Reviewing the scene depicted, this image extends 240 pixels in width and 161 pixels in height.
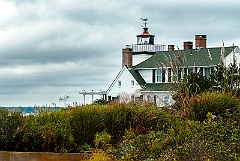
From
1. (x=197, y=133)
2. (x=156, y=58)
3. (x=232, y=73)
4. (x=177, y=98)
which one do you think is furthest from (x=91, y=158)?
(x=156, y=58)

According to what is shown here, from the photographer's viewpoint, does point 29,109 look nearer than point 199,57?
Yes

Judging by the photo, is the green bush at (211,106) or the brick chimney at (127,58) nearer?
the green bush at (211,106)

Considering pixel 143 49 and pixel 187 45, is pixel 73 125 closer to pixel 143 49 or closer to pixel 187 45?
pixel 187 45

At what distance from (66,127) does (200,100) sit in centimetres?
352

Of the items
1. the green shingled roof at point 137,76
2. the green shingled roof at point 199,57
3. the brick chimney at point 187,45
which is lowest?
the green shingled roof at point 137,76

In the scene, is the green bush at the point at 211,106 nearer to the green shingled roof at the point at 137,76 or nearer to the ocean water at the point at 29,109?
the ocean water at the point at 29,109

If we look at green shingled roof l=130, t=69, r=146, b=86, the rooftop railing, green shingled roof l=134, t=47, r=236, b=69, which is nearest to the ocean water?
green shingled roof l=134, t=47, r=236, b=69

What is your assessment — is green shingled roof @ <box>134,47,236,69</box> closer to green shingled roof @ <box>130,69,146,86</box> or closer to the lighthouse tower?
green shingled roof @ <box>130,69,146,86</box>

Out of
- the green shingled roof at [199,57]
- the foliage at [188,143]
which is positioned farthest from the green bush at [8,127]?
the green shingled roof at [199,57]

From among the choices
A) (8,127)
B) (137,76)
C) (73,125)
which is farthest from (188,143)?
(137,76)

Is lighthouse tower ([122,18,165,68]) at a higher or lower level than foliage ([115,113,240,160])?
higher

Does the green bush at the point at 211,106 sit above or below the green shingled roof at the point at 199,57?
below

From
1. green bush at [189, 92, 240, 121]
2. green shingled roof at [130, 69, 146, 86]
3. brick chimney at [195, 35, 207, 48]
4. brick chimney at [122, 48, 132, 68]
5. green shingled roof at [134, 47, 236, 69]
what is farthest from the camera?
brick chimney at [122, 48, 132, 68]

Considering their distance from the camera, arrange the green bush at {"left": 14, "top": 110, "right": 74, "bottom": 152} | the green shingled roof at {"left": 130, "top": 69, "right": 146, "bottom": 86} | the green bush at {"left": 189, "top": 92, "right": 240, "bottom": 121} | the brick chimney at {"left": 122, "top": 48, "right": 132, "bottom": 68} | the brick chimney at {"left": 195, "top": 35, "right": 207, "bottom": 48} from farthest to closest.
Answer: the brick chimney at {"left": 122, "top": 48, "right": 132, "bottom": 68}
the green shingled roof at {"left": 130, "top": 69, "right": 146, "bottom": 86}
the brick chimney at {"left": 195, "top": 35, "right": 207, "bottom": 48}
the green bush at {"left": 189, "top": 92, "right": 240, "bottom": 121}
the green bush at {"left": 14, "top": 110, "right": 74, "bottom": 152}
